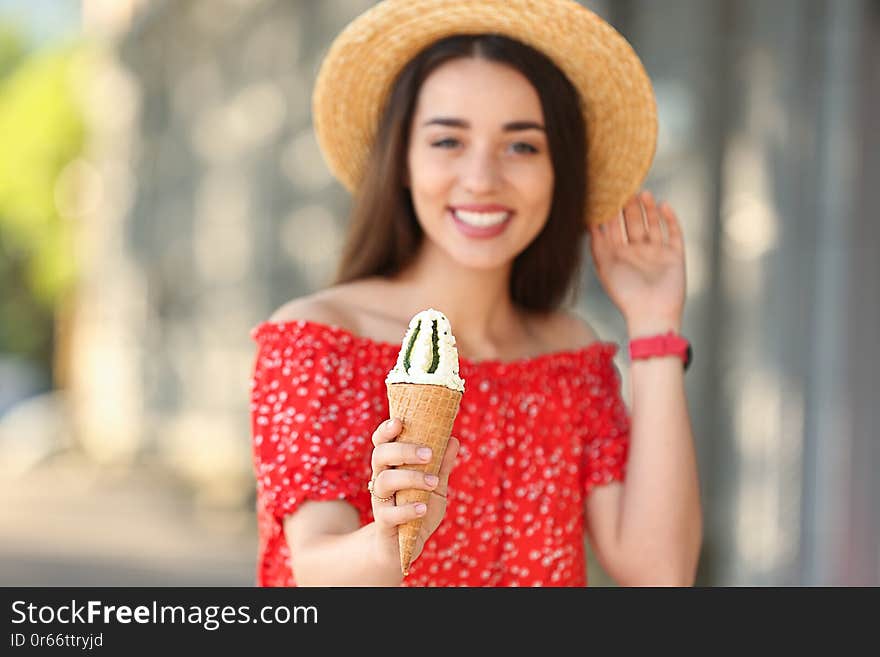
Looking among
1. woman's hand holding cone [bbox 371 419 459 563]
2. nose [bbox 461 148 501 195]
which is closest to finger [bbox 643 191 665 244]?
nose [bbox 461 148 501 195]

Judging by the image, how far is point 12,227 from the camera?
29.1 metres

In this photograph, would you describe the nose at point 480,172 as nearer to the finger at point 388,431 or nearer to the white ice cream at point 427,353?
the white ice cream at point 427,353

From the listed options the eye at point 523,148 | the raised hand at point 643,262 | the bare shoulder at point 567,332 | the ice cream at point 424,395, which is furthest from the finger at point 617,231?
the ice cream at point 424,395

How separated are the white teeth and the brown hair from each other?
0.69 ft

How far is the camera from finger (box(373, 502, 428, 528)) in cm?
177

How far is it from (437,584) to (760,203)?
3.45 m

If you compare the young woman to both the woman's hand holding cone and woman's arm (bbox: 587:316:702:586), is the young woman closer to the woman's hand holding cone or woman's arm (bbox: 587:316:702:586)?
woman's arm (bbox: 587:316:702:586)

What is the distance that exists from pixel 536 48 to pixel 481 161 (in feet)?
1.11

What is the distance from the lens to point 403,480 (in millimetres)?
Result: 1757

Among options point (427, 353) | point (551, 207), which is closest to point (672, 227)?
point (551, 207)

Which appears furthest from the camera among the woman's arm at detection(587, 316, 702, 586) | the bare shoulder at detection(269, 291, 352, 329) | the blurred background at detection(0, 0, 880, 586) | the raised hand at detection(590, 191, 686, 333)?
the blurred background at detection(0, 0, 880, 586)

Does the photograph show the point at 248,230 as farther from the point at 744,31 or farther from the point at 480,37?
the point at 480,37
